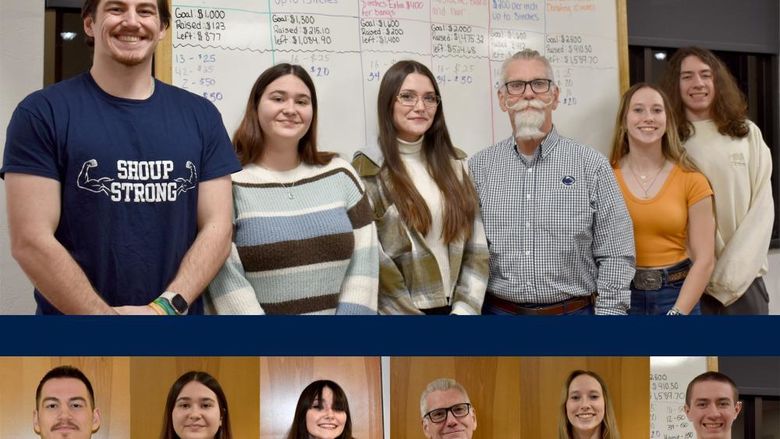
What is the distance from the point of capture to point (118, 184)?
246 centimetres

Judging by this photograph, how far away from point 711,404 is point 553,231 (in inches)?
52.7

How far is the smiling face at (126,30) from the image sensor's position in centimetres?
250

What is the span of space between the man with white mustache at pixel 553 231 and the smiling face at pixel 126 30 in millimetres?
1116

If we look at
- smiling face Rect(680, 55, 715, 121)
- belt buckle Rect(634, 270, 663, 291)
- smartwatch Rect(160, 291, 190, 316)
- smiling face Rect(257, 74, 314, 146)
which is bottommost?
smartwatch Rect(160, 291, 190, 316)

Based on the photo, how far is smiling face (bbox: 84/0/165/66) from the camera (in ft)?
8.19

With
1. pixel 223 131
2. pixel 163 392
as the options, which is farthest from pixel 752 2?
pixel 163 392

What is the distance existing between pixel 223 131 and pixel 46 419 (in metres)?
1.17

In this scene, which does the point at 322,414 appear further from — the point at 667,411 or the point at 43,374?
the point at 667,411

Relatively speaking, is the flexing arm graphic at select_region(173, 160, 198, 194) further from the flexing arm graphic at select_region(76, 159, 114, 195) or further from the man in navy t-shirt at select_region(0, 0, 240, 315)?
the flexing arm graphic at select_region(76, 159, 114, 195)

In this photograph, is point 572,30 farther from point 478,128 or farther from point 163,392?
point 163,392

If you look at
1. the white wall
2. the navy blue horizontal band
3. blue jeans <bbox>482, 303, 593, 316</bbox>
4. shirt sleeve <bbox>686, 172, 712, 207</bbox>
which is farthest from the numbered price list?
the white wall

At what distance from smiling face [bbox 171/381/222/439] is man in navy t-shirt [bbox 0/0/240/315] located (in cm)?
78

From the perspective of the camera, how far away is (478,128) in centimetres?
360

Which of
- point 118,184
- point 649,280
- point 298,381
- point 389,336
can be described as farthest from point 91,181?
point 649,280
